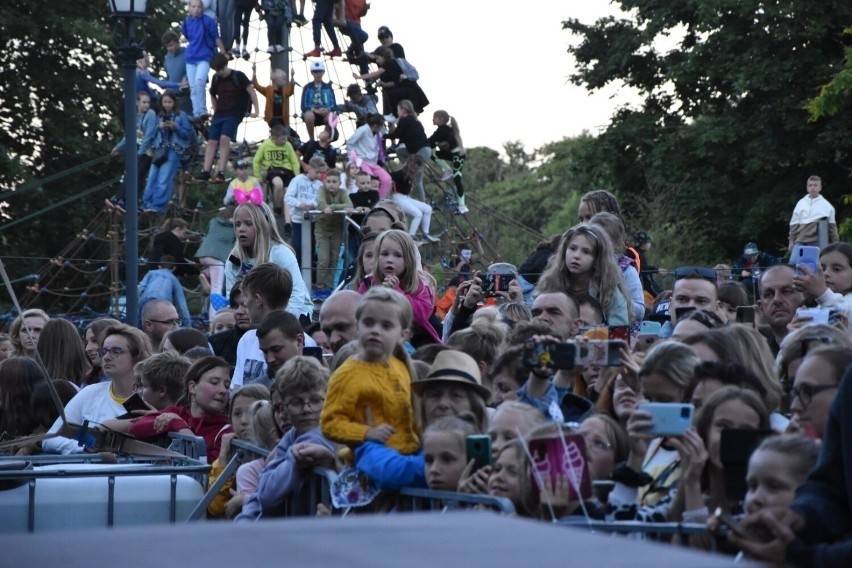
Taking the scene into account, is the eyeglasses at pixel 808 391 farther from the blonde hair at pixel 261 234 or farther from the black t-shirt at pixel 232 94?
the black t-shirt at pixel 232 94

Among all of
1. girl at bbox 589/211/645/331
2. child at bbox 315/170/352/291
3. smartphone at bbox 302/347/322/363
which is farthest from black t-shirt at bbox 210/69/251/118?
smartphone at bbox 302/347/322/363

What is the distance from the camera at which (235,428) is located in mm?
8078

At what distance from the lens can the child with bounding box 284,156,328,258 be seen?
18.0m

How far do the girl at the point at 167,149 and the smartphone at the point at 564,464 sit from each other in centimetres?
1818

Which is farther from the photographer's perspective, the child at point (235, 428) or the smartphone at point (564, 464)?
the child at point (235, 428)

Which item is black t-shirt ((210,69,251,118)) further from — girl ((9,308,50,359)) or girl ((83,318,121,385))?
girl ((83,318,121,385))

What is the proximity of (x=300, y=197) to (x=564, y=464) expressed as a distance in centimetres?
1332

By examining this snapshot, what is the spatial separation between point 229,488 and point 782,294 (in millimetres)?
3004

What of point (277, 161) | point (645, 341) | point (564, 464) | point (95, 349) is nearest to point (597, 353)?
point (564, 464)

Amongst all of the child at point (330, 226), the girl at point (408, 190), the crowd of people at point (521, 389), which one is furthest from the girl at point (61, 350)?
the girl at point (408, 190)

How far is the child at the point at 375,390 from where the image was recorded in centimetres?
607

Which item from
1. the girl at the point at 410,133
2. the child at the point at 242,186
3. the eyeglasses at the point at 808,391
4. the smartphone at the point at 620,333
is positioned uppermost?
the girl at the point at 410,133

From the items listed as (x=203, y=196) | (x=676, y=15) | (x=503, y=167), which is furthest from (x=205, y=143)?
(x=503, y=167)

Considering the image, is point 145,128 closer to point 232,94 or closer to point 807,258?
point 232,94
